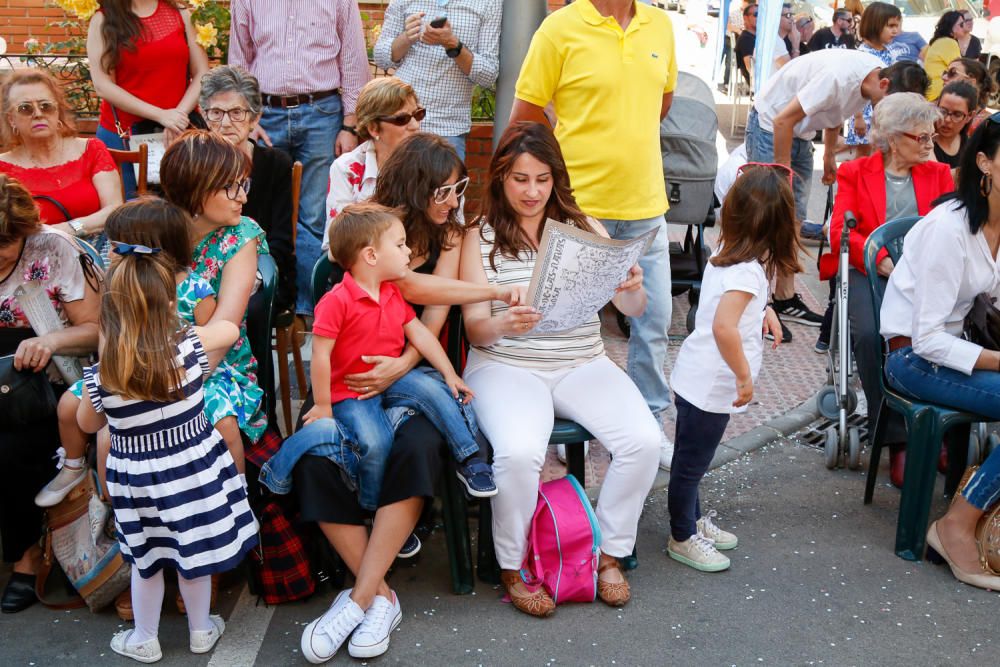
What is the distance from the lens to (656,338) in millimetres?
4461

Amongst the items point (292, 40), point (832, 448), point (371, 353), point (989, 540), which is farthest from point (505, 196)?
point (292, 40)

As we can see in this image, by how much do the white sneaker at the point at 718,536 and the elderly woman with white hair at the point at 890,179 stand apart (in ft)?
4.16

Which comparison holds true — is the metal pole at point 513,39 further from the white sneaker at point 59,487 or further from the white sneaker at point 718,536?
the white sneaker at point 59,487

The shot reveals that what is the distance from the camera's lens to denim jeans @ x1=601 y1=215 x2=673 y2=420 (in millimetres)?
4410

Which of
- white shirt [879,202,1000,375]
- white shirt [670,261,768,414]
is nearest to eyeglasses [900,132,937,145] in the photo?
white shirt [879,202,1000,375]

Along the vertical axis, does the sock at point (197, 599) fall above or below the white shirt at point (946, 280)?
below

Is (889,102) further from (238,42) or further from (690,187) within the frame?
(238,42)

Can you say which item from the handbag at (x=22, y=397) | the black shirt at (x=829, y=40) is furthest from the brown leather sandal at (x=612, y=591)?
the black shirt at (x=829, y=40)

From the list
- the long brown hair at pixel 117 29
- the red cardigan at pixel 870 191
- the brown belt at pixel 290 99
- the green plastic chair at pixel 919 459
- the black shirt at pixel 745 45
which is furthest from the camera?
the black shirt at pixel 745 45

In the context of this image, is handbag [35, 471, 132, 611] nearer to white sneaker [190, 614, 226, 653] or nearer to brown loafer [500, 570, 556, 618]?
white sneaker [190, 614, 226, 653]

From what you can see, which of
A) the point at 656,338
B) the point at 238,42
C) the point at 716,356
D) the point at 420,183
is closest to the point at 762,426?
the point at 656,338

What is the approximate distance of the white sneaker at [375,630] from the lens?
3.12 metres

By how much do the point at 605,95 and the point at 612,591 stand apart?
203cm

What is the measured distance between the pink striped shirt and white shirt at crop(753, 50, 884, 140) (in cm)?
303
